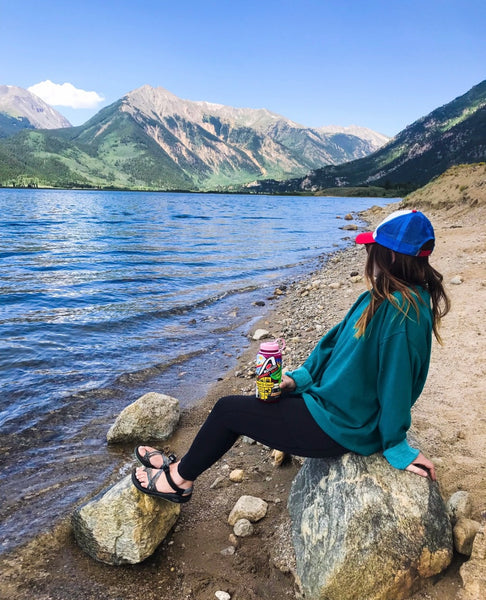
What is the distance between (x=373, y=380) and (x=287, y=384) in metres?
0.97

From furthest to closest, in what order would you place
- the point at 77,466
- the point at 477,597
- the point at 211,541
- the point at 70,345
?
the point at 70,345, the point at 77,466, the point at 211,541, the point at 477,597

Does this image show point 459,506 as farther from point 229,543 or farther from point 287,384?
point 229,543

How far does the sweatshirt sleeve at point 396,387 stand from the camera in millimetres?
3256

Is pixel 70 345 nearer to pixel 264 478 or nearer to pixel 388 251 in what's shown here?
pixel 264 478

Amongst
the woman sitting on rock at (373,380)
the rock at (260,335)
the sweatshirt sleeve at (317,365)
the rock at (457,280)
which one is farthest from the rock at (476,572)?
the rock at (457,280)

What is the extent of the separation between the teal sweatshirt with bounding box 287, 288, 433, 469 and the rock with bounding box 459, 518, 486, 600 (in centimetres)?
81

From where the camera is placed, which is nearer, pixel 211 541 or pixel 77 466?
pixel 211 541

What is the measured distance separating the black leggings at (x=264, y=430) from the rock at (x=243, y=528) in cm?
101

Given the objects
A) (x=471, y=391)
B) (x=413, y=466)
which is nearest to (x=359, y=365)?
(x=413, y=466)

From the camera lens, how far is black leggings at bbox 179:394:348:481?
3732mm

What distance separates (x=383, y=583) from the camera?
341 cm

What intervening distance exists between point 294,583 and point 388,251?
3.23 metres

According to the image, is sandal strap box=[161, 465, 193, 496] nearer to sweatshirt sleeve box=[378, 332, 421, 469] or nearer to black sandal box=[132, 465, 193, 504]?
black sandal box=[132, 465, 193, 504]

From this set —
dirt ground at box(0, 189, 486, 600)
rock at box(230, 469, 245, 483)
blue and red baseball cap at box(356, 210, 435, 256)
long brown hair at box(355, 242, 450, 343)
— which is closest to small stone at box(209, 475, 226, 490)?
dirt ground at box(0, 189, 486, 600)
